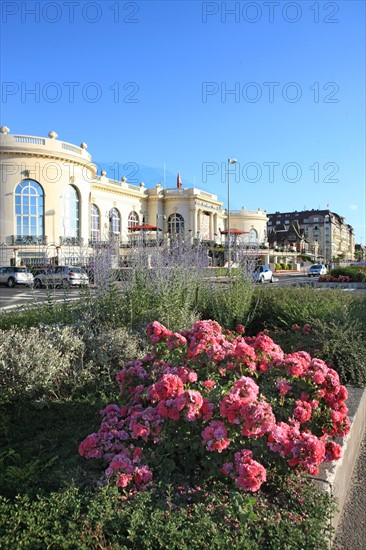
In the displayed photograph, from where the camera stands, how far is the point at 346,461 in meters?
3.30

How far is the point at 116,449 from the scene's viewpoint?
2.76 metres

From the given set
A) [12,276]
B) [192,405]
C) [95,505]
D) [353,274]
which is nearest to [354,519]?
[192,405]

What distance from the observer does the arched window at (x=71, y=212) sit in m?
44.6

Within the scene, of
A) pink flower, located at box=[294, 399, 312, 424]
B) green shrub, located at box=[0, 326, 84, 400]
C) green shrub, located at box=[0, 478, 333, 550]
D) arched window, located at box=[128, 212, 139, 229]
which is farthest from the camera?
arched window, located at box=[128, 212, 139, 229]

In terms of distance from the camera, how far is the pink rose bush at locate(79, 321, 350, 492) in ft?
8.20

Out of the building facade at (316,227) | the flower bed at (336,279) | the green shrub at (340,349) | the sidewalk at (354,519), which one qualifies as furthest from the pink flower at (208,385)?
the building facade at (316,227)

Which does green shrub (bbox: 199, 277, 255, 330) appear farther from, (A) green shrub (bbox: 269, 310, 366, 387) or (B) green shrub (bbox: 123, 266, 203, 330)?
(A) green shrub (bbox: 269, 310, 366, 387)

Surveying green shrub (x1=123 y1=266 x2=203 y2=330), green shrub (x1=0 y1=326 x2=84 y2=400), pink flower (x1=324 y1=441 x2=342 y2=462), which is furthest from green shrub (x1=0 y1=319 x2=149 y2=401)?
pink flower (x1=324 y1=441 x2=342 y2=462)

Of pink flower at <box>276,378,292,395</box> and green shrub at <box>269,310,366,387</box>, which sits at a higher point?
pink flower at <box>276,378,292,395</box>

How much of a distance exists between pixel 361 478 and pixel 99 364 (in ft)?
8.79

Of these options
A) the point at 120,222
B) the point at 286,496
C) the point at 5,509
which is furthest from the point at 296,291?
A: the point at 120,222

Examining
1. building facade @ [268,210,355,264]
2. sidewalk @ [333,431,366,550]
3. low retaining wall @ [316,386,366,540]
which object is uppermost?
building facade @ [268,210,355,264]

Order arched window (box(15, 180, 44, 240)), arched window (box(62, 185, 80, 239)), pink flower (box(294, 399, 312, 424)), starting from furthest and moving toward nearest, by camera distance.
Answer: arched window (box(62, 185, 80, 239)) < arched window (box(15, 180, 44, 240)) < pink flower (box(294, 399, 312, 424))

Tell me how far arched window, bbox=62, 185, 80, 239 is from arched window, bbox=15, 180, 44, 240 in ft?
7.19
